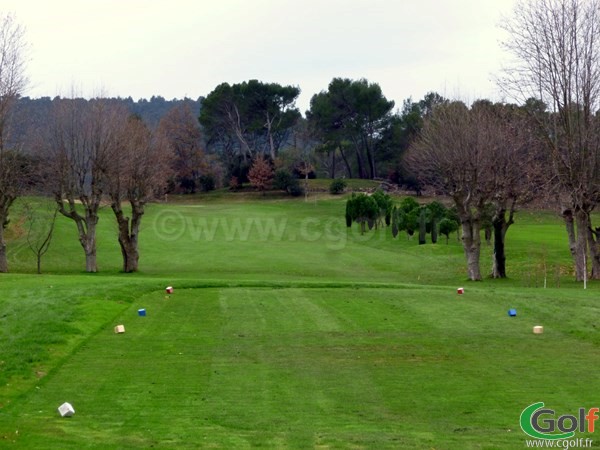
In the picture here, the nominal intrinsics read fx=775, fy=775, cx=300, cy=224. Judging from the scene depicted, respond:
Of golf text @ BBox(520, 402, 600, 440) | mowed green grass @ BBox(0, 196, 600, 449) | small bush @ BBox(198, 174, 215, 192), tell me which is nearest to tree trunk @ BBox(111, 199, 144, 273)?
mowed green grass @ BBox(0, 196, 600, 449)

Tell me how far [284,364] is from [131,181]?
33865 millimetres

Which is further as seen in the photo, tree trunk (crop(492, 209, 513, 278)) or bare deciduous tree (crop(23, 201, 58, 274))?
bare deciduous tree (crop(23, 201, 58, 274))

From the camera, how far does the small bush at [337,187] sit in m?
105

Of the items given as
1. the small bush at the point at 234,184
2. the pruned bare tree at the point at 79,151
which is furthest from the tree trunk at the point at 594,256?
the small bush at the point at 234,184

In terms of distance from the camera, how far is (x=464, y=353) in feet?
54.4

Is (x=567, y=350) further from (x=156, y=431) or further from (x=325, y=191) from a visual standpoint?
(x=325, y=191)

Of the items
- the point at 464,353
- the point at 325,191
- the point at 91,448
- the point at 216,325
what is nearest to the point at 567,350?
the point at 464,353

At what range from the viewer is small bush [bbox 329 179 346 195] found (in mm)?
105125

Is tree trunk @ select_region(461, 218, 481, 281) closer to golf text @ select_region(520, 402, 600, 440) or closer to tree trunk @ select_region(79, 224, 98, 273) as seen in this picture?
tree trunk @ select_region(79, 224, 98, 273)

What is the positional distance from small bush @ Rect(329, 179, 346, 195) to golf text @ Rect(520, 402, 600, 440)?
307 ft

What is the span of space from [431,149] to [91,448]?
38192mm

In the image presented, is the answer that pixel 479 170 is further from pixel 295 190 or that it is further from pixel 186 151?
pixel 186 151

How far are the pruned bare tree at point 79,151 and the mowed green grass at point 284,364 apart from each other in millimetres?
14228

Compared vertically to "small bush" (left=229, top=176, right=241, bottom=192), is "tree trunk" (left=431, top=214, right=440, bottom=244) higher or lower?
lower
